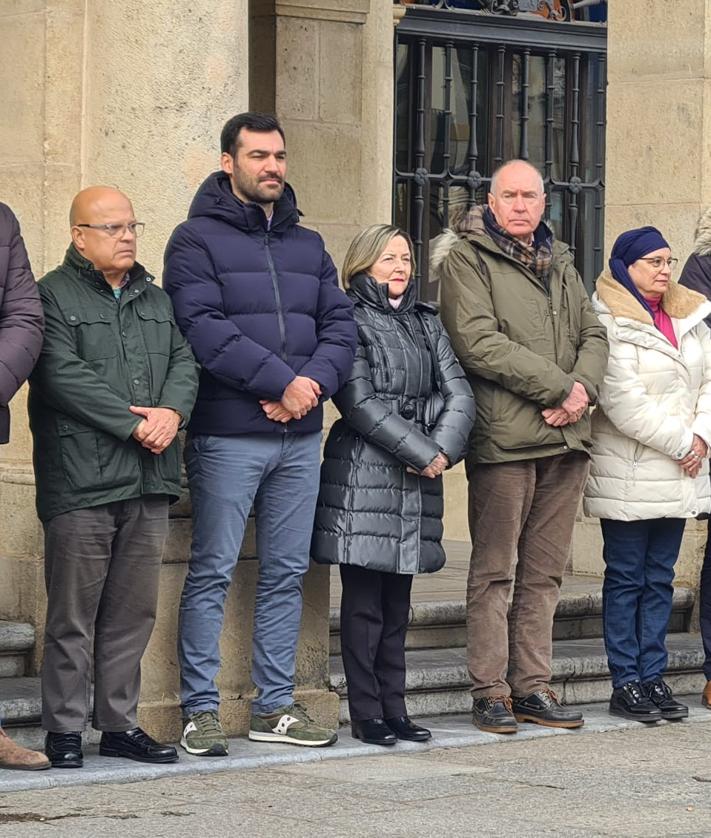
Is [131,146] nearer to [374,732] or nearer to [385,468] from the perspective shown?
[385,468]

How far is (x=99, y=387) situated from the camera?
7047 millimetres

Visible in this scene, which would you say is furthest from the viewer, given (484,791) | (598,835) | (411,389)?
(411,389)

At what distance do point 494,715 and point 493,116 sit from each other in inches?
227

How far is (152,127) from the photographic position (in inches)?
308

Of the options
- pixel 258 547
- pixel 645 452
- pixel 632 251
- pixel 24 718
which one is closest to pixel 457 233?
pixel 632 251

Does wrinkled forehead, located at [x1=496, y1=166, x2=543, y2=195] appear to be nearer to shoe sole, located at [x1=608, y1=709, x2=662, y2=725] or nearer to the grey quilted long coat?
the grey quilted long coat

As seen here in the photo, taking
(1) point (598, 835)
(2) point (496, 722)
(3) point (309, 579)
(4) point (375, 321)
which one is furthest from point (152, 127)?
(1) point (598, 835)

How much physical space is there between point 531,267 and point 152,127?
1.50 metres

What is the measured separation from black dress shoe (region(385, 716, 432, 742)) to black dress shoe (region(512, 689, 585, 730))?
0.53 meters

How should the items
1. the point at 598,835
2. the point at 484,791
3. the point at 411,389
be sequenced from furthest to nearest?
the point at 411,389 → the point at 484,791 → the point at 598,835

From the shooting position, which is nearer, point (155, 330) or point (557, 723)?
point (155, 330)

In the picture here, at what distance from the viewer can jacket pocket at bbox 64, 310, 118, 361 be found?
281 inches

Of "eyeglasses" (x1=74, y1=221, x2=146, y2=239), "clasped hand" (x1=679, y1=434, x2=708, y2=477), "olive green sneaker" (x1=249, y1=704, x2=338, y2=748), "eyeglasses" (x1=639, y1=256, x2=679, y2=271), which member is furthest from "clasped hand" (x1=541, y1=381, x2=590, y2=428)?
"eyeglasses" (x1=74, y1=221, x2=146, y2=239)

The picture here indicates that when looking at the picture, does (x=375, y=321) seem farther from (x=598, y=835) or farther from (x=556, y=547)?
(x=598, y=835)
